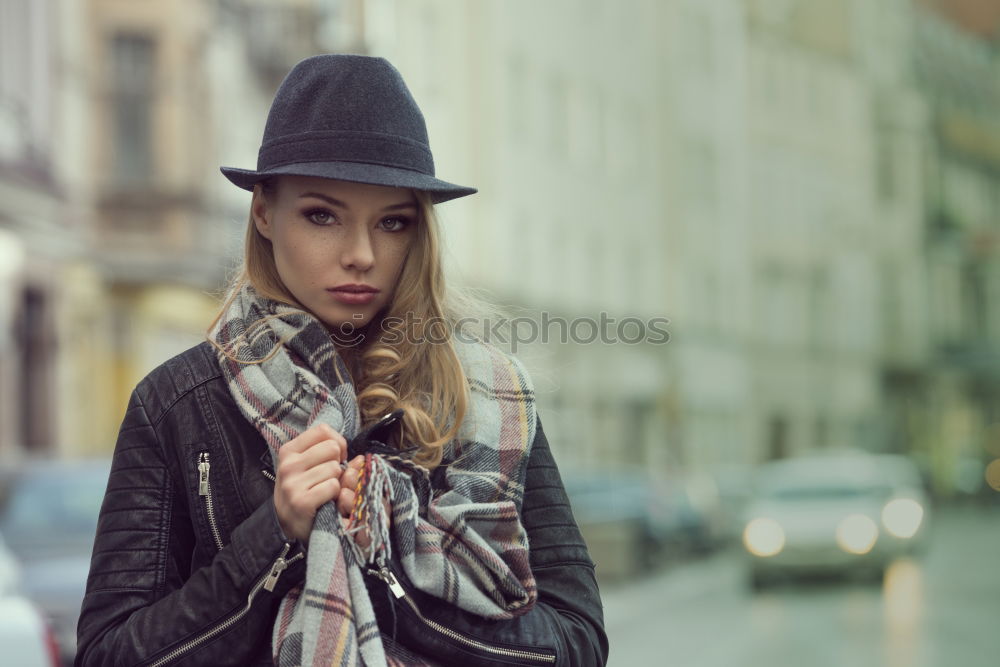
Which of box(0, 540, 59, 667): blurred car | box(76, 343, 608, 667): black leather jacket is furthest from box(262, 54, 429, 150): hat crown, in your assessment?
box(0, 540, 59, 667): blurred car

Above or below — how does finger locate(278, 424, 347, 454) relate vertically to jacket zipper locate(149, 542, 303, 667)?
above

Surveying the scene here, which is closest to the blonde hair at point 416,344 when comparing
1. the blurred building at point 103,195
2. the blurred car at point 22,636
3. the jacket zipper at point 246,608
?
the jacket zipper at point 246,608

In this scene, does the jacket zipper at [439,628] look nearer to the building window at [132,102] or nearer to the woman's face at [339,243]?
the woman's face at [339,243]

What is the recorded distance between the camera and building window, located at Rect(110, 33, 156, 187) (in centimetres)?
2472

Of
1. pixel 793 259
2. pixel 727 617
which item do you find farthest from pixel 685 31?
pixel 727 617

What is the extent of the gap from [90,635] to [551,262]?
39211 mm

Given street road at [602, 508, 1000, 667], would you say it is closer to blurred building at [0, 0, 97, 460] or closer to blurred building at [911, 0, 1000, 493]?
blurred building at [0, 0, 97, 460]

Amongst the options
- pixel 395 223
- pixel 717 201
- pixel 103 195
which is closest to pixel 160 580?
pixel 395 223

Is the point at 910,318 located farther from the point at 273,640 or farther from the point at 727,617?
the point at 273,640

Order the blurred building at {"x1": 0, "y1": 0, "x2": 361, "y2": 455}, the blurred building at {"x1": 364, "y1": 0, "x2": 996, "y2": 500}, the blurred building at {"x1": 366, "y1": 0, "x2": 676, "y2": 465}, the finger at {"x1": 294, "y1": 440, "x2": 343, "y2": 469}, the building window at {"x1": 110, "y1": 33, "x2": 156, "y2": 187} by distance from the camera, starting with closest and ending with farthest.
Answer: the finger at {"x1": 294, "y1": 440, "x2": 343, "y2": 469}, the blurred building at {"x1": 0, "y1": 0, "x2": 361, "y2": 455}, the building window at {"x1": 110, "y1": 33, "x2": 156, "y2": 187}, the blurred building at {"x1": 366, "y1": 0, "x2": 676, "y2": 465}, the blurred building at {"x1": 364, "y1": 0, "x2": 996, "y2": 500}

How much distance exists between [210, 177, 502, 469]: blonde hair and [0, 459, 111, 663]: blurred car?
23.6ft

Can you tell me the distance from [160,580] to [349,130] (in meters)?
0.68

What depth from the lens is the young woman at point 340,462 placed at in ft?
7.08

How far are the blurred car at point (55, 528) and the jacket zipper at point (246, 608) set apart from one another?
7.26m
